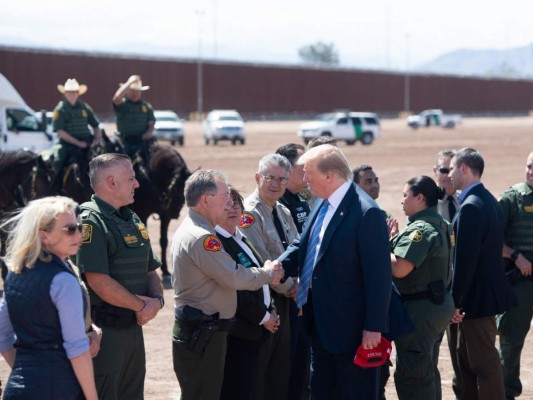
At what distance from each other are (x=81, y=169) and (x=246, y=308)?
8.51 m

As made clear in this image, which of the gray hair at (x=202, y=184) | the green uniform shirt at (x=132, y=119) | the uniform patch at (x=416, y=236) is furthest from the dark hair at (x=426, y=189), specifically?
the green uniform shirt at (x=132, y=119)

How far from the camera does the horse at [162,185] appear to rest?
43.5 feet

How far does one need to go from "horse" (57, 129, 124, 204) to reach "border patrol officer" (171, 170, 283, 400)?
8.38 meters

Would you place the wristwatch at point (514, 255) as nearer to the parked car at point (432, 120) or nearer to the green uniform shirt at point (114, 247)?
the green uniform shirt at point (114, 247)

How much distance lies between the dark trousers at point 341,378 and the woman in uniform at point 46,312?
1.66 meters

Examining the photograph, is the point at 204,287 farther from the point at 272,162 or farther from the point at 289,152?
the point at 289,152

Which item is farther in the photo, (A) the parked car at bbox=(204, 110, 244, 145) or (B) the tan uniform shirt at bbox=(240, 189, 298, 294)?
(A) the parked car at bbox=(204, 110, 244, 145)

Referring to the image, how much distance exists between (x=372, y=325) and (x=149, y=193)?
27.6 feet

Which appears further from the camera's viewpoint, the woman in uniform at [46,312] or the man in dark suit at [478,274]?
the man in dark suit at [478,274]

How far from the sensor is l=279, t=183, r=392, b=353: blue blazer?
523cm

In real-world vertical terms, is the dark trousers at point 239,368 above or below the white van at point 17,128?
below

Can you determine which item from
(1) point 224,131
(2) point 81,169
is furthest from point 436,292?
(1) point 224,131

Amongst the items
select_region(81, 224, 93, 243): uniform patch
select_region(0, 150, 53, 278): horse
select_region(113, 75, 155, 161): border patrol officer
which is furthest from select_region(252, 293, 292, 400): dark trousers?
select_region(113, 75, 155, 161): border patrol officer

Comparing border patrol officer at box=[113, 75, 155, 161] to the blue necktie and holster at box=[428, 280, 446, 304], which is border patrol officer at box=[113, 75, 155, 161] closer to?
holster at box=[428, 280, 446, 304]
